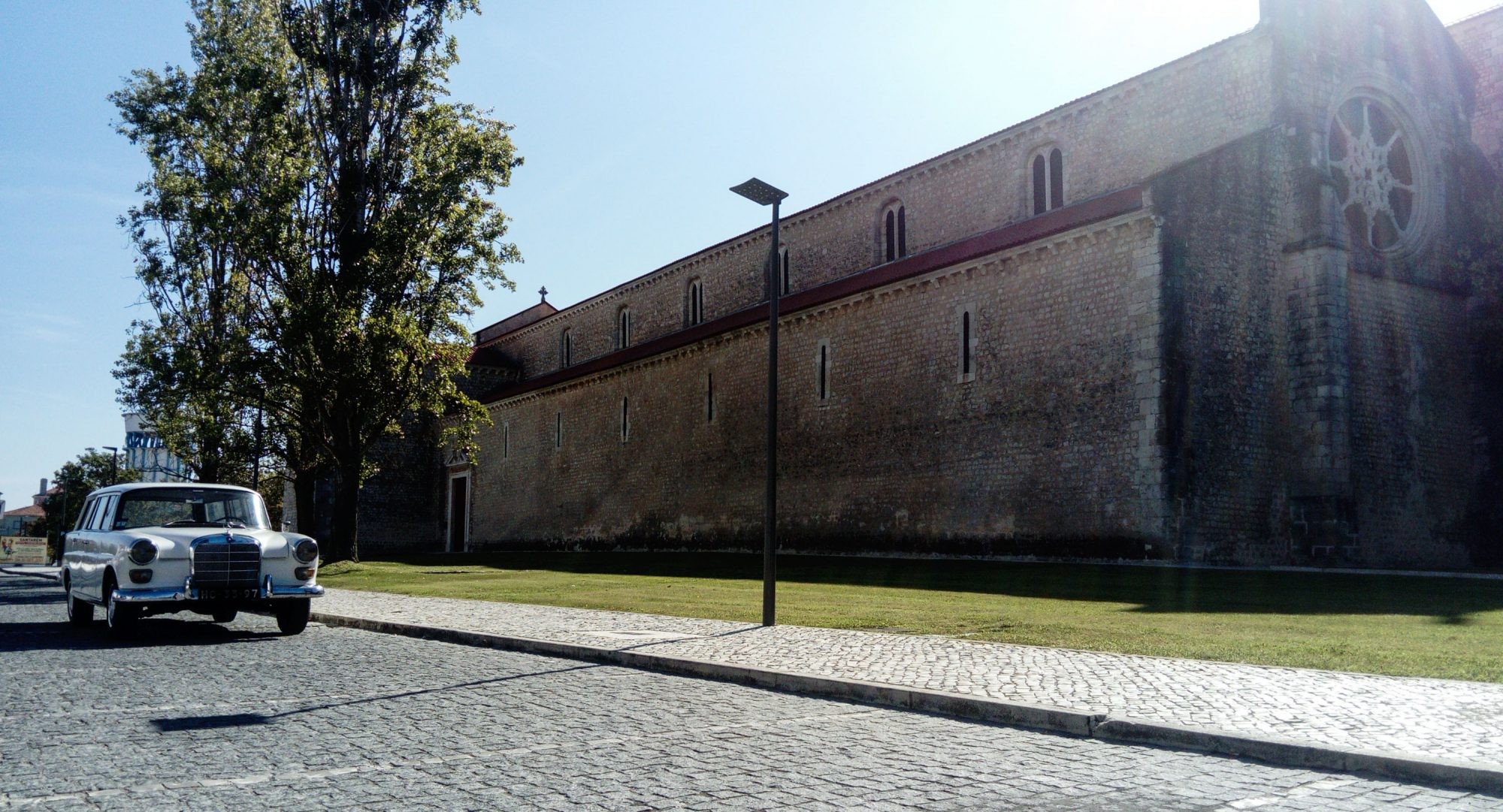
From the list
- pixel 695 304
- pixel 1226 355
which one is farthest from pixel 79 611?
pixel 695 304

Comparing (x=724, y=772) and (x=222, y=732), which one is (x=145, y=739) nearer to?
(x=222, y=732)

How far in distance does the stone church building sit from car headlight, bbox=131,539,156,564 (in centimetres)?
1732

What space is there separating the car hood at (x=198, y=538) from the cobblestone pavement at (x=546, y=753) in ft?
7.93

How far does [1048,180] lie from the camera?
28688 millimetres

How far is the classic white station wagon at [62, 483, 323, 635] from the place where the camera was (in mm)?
11656

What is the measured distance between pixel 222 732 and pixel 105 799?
1.64 metres

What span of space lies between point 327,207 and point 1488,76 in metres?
31.9

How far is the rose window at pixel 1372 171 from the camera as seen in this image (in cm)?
2586

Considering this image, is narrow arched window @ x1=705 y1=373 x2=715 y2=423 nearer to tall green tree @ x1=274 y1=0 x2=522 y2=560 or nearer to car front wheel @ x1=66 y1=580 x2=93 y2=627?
tall green tree @ x1=274 y1=0 x2=522 y2=560

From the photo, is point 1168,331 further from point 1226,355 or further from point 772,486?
point 772,486

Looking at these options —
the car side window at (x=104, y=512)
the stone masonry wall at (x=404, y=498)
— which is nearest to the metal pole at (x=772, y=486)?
the car side window at (x=104, y=512)

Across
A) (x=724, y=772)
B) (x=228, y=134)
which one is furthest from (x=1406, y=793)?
(x=228, y=134)

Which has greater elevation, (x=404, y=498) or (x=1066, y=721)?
(x=404, y=498)

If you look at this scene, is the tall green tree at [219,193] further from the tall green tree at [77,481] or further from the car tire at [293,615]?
the tall green tree at [77,481]
